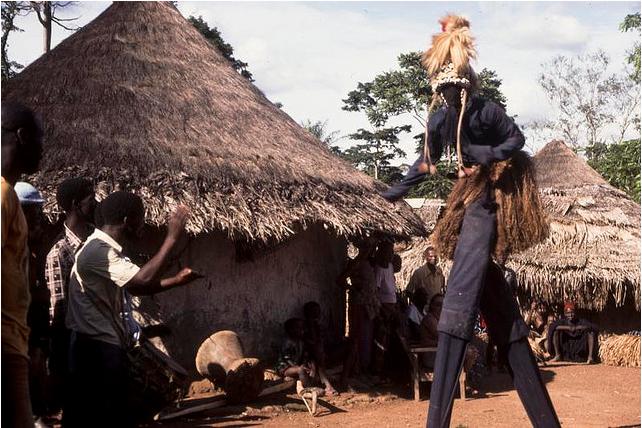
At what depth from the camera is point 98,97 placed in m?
9.41

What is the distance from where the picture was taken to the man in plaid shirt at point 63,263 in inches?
176

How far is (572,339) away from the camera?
13.7 meters

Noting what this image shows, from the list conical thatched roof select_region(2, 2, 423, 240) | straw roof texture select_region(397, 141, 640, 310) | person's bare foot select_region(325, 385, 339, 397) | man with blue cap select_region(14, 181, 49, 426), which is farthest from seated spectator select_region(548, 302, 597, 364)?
man with blue cap select_region(14, 181, 49, 426)

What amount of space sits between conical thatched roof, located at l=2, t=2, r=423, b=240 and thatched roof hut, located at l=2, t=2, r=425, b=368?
0.05ft

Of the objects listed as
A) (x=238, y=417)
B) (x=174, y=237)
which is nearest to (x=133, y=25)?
(x=238, y=417)

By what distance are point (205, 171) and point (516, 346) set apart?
4928 mm

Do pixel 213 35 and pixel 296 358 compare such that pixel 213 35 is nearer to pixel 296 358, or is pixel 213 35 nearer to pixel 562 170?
pixel 562 170

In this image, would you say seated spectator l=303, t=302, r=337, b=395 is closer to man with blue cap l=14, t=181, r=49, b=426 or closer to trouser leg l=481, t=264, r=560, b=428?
man with blue cap l=14, t=181, r=49, b=426

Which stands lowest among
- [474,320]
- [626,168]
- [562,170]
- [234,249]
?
[474,320]

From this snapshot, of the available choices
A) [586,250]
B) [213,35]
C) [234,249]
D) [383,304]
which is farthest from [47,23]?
[383,304]

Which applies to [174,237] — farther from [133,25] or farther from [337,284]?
[133,25]

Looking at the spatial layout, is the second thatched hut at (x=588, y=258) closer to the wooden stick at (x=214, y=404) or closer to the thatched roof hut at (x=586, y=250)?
the thatched roof hut at (x=586, y=250)

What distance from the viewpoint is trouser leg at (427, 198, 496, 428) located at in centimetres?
434

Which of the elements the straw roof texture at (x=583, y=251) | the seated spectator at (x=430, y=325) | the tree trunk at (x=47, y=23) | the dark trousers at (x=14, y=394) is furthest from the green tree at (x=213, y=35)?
the dark trousers at (x=14, y=394)
